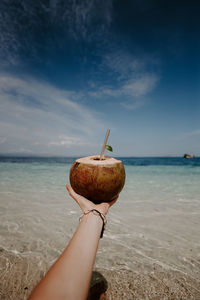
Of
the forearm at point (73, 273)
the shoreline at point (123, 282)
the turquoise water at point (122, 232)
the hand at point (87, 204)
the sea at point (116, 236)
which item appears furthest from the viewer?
the turquoise water at point (122, 232)

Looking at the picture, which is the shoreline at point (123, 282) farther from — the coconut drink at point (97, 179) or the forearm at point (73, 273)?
the forearm at point (73, 273)

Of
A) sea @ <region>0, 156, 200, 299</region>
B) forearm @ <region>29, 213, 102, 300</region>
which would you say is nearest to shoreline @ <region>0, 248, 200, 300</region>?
sea @ <region>0, 156, 200, 299</region>

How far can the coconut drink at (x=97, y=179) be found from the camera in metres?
1.52

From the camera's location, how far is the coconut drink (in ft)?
4.98

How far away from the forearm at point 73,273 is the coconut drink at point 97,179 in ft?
1.55

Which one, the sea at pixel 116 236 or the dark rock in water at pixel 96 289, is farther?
the sea at pixel 116 236

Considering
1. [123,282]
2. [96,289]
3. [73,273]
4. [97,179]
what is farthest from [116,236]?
[73,273]

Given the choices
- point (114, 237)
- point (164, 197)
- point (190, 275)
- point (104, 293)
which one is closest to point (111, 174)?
point (104, 293)

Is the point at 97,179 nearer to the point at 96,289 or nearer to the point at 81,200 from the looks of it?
the point at 81,200

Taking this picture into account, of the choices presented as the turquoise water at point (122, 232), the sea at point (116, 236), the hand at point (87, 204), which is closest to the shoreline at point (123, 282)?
the sea at point (116, 236)

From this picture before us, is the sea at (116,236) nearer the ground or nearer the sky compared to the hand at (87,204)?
nearer the ground

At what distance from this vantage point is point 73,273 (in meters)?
0.82

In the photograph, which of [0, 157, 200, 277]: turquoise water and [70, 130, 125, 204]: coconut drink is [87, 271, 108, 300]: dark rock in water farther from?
[70, 130, 125, 204]: coconut drink

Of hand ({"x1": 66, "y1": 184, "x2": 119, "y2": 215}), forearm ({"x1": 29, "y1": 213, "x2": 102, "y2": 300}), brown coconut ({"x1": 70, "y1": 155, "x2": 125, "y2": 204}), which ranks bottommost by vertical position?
forearm ({"x1": 29, "y1": 213, "x2": 102, "y2": 300})
